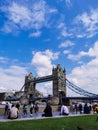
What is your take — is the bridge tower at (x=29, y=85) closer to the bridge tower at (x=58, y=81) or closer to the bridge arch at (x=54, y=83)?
the bridge arch at (x=54, y=83)

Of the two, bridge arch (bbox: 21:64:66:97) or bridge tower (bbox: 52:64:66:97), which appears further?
bridge arch (bbox: 21:64:66:97)

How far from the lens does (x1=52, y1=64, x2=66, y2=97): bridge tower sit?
376 feet

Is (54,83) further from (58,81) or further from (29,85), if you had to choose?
(29,85)

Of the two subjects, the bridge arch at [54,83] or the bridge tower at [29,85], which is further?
the bridge tower at [29,85]

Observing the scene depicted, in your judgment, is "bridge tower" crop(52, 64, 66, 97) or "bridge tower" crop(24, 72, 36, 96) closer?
"bridge tower" crop(52, 64, 66, 97)

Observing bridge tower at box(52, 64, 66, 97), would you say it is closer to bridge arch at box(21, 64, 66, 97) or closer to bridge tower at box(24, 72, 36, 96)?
bridge arch at box(21, 64, 66, 97)

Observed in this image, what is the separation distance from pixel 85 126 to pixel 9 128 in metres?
4.85

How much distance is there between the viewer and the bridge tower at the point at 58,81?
115 m

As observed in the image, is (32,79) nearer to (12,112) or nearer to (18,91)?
(18,91)

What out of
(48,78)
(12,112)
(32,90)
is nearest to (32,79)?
(32,90)

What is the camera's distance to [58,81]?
11619cm

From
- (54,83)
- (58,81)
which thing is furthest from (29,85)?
(58,81)

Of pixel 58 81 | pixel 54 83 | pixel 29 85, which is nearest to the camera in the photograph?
pixel 58 81

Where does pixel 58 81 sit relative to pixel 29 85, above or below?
below
